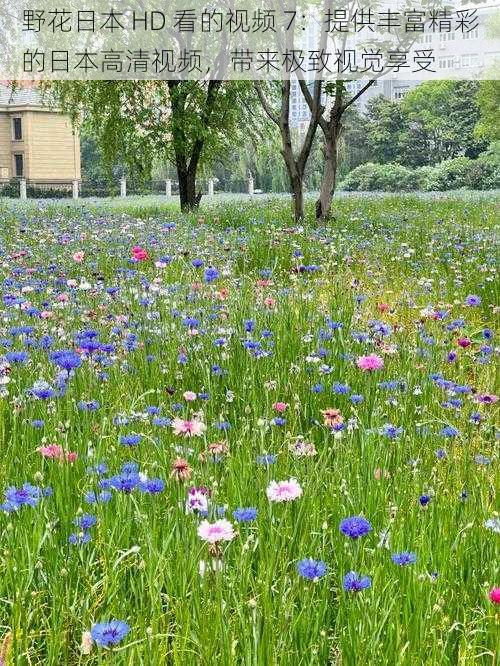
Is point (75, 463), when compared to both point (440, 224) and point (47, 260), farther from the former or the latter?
point (440, 224)

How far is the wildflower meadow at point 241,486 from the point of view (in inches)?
68.4

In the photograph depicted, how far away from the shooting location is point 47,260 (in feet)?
25.6

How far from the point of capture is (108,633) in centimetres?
135

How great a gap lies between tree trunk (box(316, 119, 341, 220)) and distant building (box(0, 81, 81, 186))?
152 feet

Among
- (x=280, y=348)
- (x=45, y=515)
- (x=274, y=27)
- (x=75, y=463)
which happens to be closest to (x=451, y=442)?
(x=280, y=348)

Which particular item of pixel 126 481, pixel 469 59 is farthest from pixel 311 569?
pixel 469 59

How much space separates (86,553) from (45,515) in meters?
0.16

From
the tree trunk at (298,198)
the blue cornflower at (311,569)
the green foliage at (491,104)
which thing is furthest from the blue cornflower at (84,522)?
the green foliage at (491,104)

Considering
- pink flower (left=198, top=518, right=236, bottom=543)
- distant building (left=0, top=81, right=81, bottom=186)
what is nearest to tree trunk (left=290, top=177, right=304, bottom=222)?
pink flower (left=198, top=518, right=236, bottom=543)

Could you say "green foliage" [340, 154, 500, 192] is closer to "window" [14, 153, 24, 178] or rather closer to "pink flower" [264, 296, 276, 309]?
"window" [14, 153, 24, 178]

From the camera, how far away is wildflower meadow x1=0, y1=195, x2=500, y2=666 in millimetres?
1737

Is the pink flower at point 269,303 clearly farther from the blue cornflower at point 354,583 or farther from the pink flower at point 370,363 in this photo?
the blue cornflower at point 354,583

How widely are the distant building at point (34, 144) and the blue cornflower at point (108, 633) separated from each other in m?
58.0

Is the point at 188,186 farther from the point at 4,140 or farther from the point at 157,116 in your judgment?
the point at 4,140
